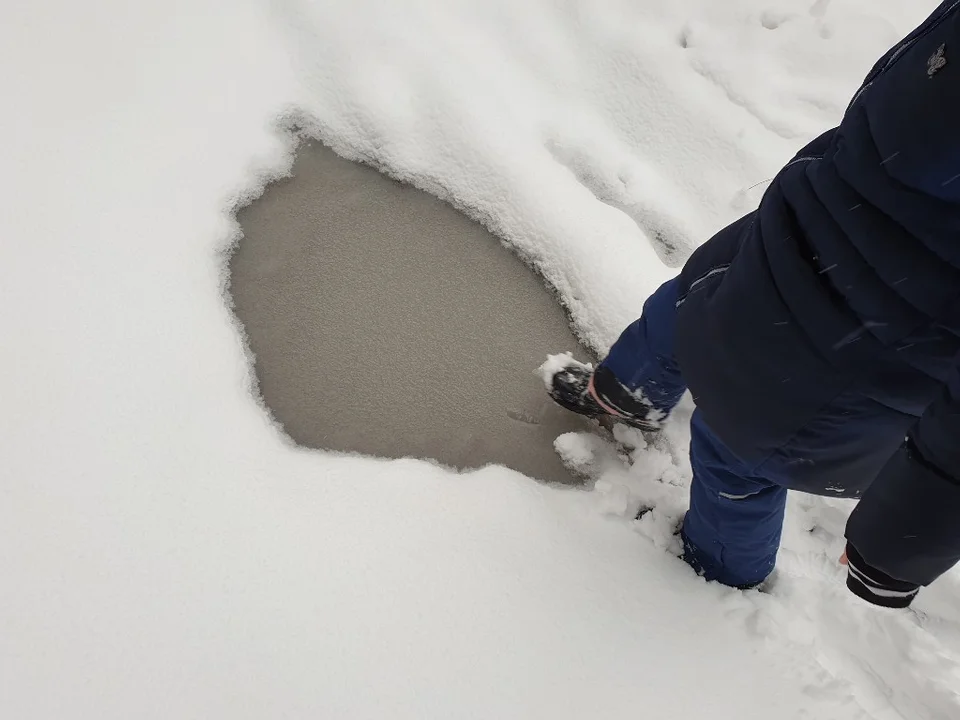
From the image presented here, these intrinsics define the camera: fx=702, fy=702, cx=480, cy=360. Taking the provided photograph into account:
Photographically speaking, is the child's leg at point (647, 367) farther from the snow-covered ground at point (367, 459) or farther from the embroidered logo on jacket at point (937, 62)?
the embroidered logo on jacket at point (937, 62)

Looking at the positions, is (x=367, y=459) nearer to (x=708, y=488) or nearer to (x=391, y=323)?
(x=391, y=323)

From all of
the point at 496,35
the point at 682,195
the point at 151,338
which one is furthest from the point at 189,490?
the point at 496,35

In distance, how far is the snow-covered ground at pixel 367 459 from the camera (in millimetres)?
943

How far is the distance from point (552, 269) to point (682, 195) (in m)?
0.35

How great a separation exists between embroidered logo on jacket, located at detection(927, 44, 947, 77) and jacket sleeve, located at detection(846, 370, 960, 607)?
0.77 feet

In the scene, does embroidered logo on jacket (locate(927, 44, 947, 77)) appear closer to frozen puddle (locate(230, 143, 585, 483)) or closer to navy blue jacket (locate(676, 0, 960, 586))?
navy blue jacket (locate(676, 0, 960, 586))

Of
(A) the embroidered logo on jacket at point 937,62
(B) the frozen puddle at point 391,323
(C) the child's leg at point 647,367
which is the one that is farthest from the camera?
(B) the frozen puddle at point 391,323

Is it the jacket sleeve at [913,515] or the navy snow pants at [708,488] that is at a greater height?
the jacket sleeve at [913,515]

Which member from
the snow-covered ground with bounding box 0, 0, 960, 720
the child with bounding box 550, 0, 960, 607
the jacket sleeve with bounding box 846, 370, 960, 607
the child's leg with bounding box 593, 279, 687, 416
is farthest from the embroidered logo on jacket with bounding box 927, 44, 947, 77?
the snow-covered ground with bounding box 0, 0, 960, 720

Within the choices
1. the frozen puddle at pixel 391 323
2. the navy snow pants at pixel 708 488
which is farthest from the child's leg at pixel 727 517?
the frozen puddle at pixel 391 323

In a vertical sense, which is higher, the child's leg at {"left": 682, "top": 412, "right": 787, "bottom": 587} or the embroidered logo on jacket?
the embroidered logo on jacket

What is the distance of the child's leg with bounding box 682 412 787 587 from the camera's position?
0.91m

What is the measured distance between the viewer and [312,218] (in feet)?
4.84

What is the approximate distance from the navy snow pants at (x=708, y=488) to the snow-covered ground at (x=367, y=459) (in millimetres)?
57
